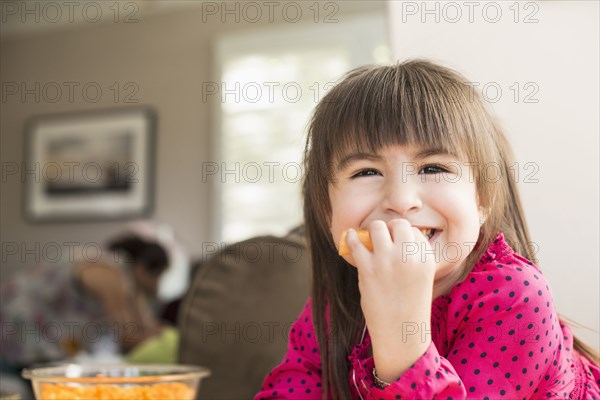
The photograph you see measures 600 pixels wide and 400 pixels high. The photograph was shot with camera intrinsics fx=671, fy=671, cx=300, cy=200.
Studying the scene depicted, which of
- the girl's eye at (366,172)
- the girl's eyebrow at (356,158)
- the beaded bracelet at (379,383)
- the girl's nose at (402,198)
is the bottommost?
the beaded bracelet at (379,383)

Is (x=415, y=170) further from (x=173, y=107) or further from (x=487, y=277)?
(x=173, y=107)

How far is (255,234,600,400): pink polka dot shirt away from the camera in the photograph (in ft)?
2.12

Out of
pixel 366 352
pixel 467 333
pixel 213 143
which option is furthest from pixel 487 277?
pixel 213 143

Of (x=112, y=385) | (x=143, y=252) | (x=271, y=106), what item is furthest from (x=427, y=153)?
(x=271, y=106)

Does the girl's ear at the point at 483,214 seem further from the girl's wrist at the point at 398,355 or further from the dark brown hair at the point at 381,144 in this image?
the girl's wrist at the point at 398,355

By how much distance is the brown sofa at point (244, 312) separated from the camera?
1225mm

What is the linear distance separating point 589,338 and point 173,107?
3.85 m

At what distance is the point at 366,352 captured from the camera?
2.78 ft

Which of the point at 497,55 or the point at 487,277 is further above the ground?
the point at 497,55

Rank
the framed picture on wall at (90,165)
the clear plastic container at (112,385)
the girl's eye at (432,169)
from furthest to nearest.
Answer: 1. the framed picture on wall at (90,165)
2. the clear plastic container at (112,385)
3. the girl's eye at (432,169)

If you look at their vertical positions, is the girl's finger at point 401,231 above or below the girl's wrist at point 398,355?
above

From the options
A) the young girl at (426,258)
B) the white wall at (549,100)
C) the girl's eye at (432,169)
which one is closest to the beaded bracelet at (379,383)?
the young girl at (426,258)

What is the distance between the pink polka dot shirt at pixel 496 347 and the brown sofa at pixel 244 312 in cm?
46

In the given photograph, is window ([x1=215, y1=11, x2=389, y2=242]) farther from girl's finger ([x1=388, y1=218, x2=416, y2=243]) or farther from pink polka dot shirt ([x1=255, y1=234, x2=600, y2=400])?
girl's finger ([x1=388, y1=218, x2=416, y2=243])
